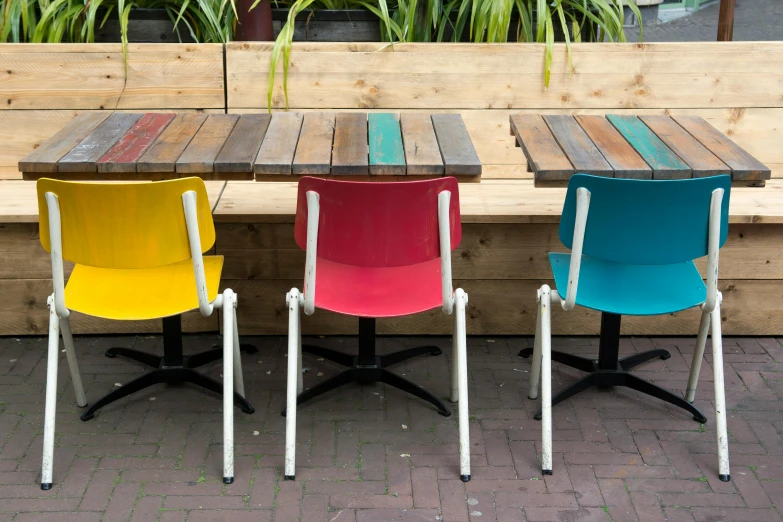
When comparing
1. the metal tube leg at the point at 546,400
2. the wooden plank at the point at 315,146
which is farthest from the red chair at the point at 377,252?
the metal tube leg at the point at 546,400

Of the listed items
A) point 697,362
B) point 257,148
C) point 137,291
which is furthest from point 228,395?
point 697,362

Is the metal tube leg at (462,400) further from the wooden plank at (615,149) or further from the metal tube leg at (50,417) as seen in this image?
the metal tube leg at (50,417)

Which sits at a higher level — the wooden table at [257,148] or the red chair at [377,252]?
the wooden table at [257,148]

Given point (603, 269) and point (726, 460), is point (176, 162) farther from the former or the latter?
point (726, 460)

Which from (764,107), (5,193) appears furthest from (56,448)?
(764,107)

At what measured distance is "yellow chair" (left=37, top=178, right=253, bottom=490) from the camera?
254 centimetres

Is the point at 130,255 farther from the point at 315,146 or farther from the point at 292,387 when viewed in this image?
the point at 315,146

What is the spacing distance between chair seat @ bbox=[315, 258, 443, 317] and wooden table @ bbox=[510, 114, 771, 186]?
0.50 m

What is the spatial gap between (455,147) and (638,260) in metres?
0.74

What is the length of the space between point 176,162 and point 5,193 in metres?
1.43

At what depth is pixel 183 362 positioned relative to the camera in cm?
326

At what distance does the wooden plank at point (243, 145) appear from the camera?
2.83 metres

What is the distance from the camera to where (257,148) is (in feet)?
9.93

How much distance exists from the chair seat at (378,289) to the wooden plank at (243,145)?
0.44m
